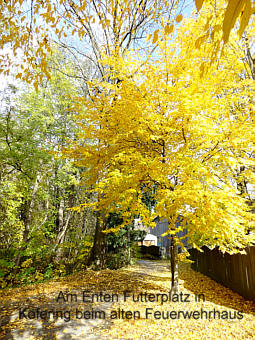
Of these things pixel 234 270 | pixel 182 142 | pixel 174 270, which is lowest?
pixel 234 270

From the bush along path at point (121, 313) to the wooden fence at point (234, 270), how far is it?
1.19ft

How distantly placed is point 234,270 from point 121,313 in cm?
436

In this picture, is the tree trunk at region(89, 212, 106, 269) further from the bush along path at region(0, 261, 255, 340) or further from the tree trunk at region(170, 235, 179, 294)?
the tree trunk at region(170, 235, 179, 294)

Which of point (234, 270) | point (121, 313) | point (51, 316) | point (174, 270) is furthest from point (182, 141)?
point (51, 316)

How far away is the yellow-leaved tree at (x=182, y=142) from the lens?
4.49 m

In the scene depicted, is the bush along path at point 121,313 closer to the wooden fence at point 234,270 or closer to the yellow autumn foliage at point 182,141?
the wooden fence at point 234,270

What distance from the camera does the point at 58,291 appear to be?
19.8 ft

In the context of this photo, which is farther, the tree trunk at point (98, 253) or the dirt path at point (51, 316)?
the tree trunk at point (98, 253)

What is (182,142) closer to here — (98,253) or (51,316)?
(51,316)

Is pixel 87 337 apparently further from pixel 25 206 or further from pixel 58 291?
pixel 25 206

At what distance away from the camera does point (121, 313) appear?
4.58 metres

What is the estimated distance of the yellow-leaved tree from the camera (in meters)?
4.49

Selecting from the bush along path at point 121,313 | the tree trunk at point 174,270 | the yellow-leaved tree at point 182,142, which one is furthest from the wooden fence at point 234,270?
the tree trunk at point 174,270

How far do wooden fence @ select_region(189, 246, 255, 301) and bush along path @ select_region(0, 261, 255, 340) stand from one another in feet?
1.19
